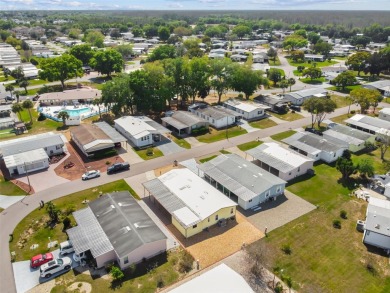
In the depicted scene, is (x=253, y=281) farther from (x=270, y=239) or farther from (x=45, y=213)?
(x=45, y=213)

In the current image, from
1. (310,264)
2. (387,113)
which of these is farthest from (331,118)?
(310,264)

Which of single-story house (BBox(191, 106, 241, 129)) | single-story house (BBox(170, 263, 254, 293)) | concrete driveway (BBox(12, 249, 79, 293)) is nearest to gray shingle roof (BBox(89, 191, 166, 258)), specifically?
concrete driveway (BBox(12, 249, 79, 293))

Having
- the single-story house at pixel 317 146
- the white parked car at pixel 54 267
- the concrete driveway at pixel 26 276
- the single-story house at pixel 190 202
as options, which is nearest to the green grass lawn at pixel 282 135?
the single-story house at pixel 317 146

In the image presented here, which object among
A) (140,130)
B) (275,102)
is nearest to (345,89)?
(275,102)

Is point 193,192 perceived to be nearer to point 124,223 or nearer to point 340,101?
point 124,223

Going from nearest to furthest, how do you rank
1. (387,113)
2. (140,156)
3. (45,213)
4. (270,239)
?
1. (270,239)
2. (45,213)
3. (140,156)
4. (387,113)

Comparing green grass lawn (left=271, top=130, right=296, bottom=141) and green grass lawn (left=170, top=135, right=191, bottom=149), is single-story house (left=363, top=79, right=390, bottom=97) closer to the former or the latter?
green grass lawn (left=271, top=130, right=296, bottom=141)

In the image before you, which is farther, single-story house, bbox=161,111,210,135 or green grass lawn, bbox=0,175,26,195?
single-story house, bbox=161,111,210,135
